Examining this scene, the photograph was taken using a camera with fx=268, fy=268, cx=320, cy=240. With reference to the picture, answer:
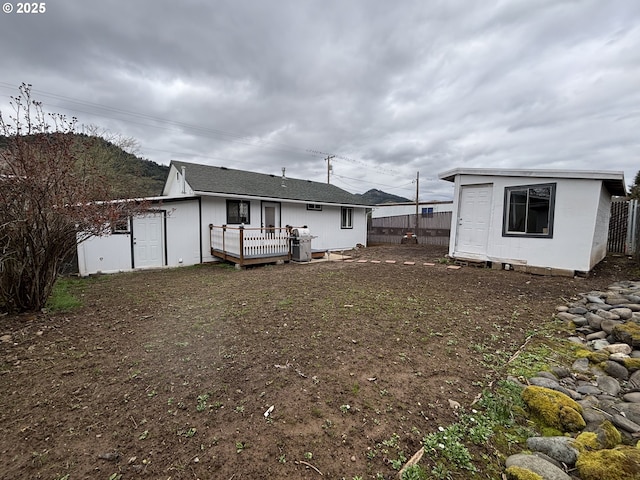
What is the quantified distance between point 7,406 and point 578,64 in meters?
13.9

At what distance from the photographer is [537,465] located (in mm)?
1604

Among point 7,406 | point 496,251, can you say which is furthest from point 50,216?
point 496,251

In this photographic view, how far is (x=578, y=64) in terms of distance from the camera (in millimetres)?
8250

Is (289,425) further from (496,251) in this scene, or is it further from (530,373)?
(496,251)

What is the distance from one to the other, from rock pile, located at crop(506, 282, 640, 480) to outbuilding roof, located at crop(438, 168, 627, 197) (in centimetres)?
442

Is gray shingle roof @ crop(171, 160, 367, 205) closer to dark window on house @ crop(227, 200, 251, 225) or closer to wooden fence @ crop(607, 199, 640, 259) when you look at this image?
dark window on house @ crop(227, 200, 251, 225)

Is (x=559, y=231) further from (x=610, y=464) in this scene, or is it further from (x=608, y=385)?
(x=610, y=464)

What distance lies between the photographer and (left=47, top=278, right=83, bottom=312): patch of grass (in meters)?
4.64

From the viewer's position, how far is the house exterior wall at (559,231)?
673 centimetres

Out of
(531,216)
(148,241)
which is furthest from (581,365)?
(148,241)

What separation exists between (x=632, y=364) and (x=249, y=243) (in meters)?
8.32

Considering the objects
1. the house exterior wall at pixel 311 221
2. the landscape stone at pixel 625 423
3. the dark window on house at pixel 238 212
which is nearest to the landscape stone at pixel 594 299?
the landscape stone at pixel 625 423

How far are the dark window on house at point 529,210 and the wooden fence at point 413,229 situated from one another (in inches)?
281

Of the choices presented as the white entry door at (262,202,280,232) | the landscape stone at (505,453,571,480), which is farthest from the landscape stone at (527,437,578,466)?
the white entry door at (262,202,280,232)
